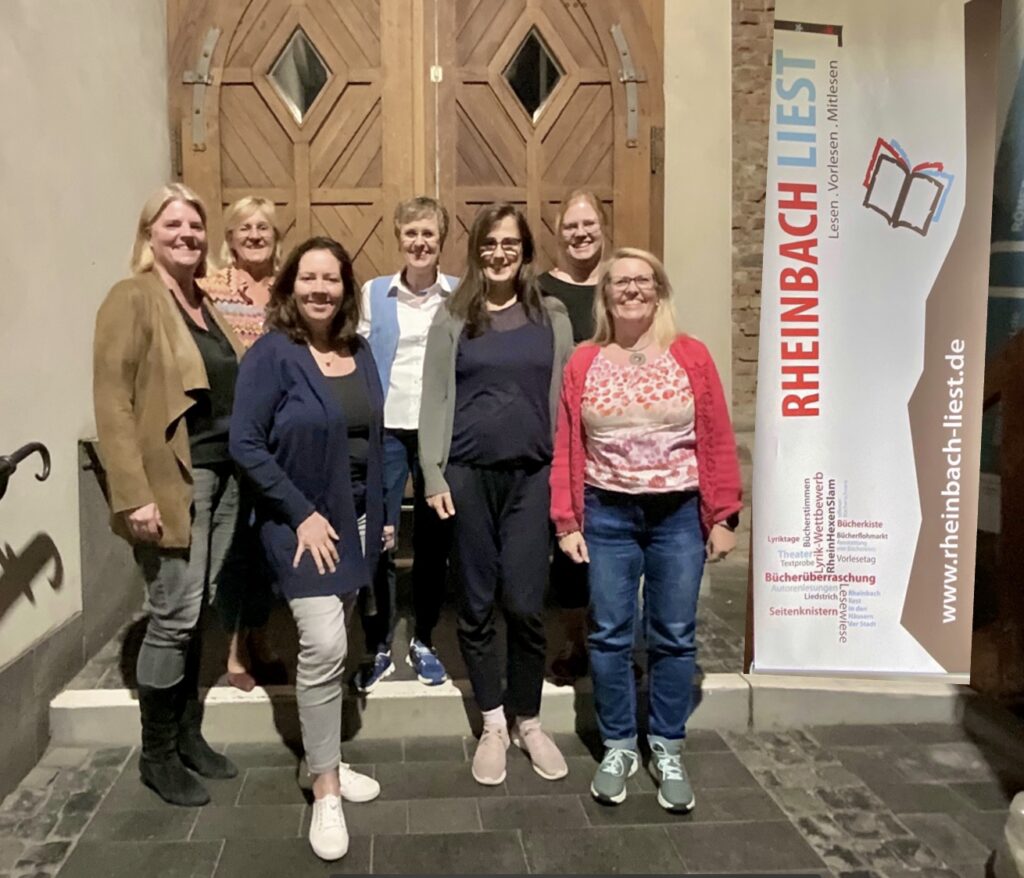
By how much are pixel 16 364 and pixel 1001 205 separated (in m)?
3.54

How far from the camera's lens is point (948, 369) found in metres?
3.08

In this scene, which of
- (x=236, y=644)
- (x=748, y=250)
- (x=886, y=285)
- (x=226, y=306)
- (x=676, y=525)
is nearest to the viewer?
(x=676, y=525)

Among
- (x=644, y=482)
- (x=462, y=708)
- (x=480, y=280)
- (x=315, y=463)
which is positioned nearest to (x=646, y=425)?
(x=644, y=482)

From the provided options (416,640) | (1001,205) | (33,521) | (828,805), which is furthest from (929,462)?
(33,521)

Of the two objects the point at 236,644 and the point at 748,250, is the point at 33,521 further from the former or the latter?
the point at 748,250

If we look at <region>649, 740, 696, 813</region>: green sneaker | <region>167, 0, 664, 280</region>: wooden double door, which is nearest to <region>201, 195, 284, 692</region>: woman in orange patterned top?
<region>649, 740, 696, 813</region>: green sneaker

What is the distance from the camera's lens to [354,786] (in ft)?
9.55

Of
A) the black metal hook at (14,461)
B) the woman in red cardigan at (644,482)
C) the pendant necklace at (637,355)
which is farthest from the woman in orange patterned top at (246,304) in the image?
the pendant necklace at (637,355)

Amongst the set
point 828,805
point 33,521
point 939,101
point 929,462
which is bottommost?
point 828,805

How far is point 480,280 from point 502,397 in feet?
1.32

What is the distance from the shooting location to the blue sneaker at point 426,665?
11.3 feet

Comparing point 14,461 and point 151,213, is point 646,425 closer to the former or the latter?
point 151,213

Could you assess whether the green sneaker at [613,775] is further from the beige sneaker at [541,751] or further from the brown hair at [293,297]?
the brown hair at [293,297]

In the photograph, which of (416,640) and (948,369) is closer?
(948,369)
